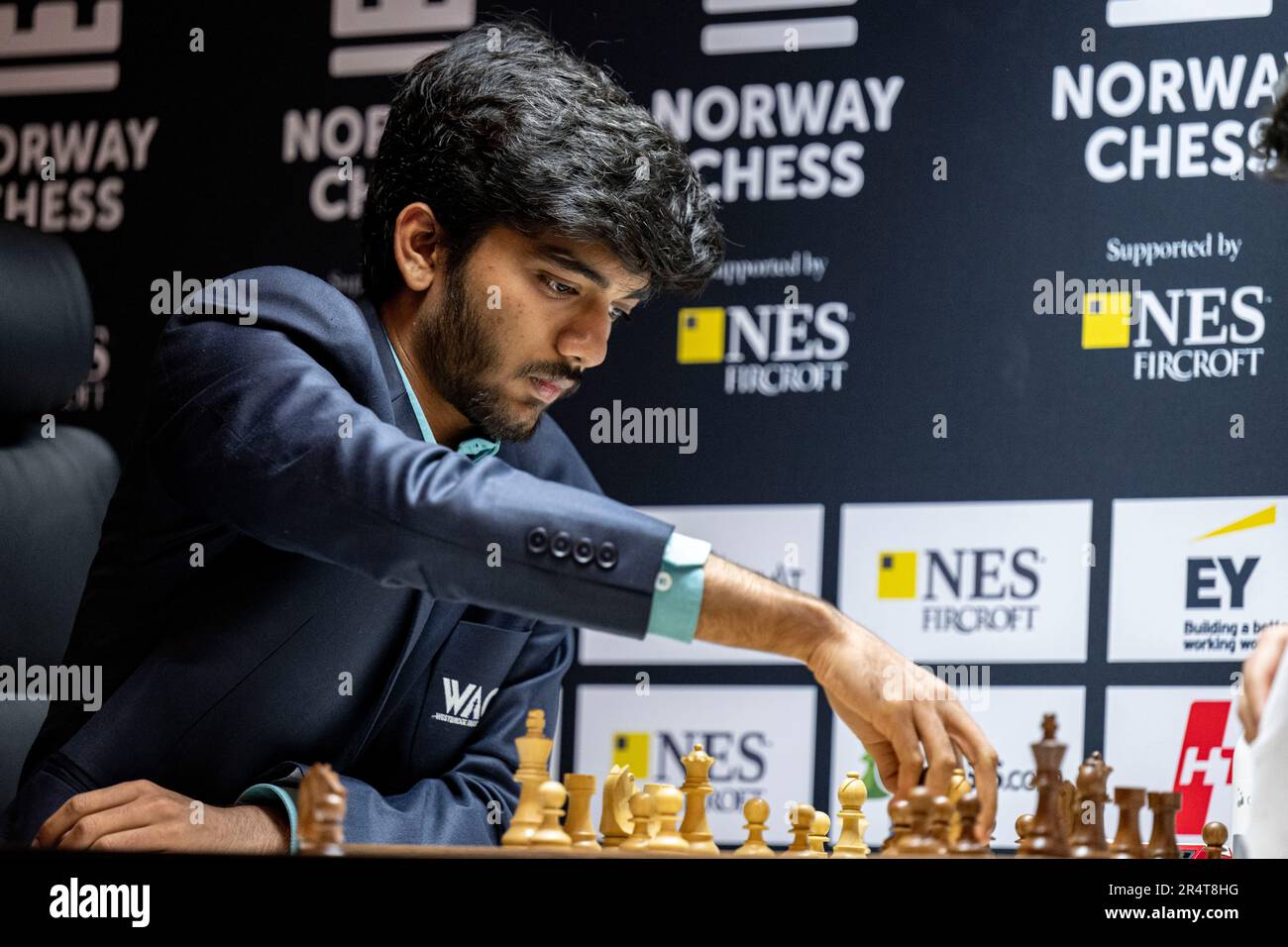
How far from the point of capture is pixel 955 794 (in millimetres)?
1729

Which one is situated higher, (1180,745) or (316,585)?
(316,585)

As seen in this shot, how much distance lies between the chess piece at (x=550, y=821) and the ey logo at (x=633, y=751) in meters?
1.56

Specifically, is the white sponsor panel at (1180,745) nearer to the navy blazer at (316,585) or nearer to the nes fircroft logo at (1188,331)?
the nes fircroft logo at (1188,331)

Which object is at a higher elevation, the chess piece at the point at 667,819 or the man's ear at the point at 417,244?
the man's ear at the point at 417,244

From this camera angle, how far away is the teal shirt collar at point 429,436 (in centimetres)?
203

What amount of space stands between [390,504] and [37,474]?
3.62 ft

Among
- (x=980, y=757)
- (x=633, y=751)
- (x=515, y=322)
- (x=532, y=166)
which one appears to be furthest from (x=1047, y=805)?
(x=633, y=751)

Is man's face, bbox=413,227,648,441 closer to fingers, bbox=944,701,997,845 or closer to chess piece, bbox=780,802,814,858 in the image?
chess piece, bbox=780,802,814,858

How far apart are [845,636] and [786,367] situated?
1.72 meters

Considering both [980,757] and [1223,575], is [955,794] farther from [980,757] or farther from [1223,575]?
[1223,575]

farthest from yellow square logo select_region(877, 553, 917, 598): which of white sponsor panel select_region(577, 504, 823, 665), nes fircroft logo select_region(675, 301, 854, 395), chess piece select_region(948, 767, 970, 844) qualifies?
chess piece select_region(948, 767, 970, 844)

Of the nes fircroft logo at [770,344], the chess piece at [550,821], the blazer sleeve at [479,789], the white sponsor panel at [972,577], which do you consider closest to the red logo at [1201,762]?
the white sponsor panel at [972,577]

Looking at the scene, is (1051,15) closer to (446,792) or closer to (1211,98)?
(1211,98)

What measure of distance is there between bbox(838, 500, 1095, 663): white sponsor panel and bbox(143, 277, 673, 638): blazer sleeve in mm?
1612
